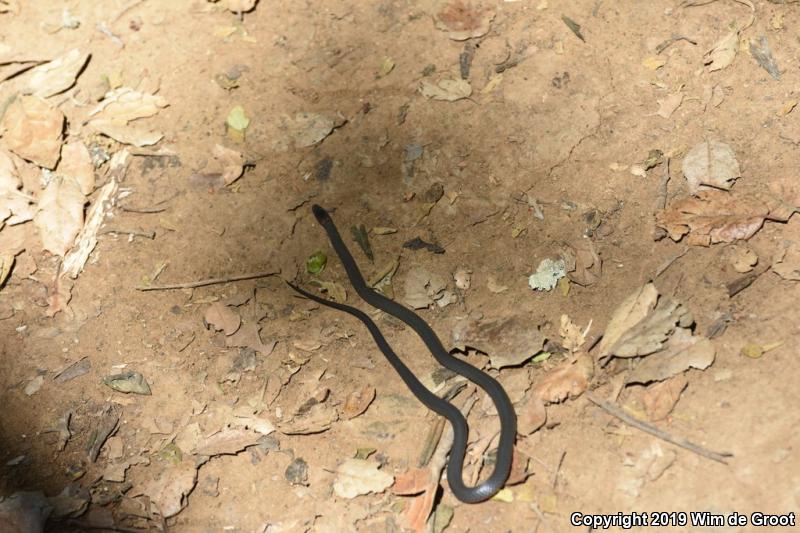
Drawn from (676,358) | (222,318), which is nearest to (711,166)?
(676,358)

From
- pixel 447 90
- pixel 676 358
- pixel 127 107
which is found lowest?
pixel 676 358

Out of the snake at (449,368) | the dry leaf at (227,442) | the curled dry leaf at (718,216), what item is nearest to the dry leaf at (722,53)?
the curled dry leaf at (718,216)

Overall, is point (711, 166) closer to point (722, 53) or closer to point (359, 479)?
point (722, 53)

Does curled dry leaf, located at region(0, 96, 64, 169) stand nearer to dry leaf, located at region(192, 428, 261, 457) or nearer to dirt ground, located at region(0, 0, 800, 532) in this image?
dirt ground, located at region(0, 0, 800, 532)

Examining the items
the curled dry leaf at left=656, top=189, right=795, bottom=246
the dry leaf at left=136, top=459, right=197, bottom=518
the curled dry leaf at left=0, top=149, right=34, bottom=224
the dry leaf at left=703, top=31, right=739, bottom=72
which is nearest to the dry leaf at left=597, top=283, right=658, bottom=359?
the curled dry leaf at left=656, top=189, right=795, bottom=246

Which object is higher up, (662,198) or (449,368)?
(662,198)

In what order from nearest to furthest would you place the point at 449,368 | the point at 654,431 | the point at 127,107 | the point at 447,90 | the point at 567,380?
the point at 654,431 < the point at 567,380 < the point at 449,368 < the point at 447,90 < the point at 127,107

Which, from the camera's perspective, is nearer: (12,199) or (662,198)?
(662,198)
